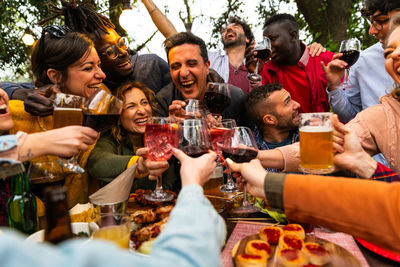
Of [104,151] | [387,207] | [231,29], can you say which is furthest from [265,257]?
[231,29]

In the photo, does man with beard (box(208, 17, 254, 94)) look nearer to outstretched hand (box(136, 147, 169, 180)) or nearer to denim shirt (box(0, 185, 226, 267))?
outstretched hand (box(136, 147, 169, 180))

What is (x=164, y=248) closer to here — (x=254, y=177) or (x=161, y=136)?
(x=254, y=177)

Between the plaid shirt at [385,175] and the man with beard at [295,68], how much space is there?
87.0 inches

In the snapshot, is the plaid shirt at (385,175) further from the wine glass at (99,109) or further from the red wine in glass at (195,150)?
the wine glass at (99,109)

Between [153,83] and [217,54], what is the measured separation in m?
1.84

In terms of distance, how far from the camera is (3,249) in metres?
0.46

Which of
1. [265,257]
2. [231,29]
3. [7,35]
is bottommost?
[265,257]

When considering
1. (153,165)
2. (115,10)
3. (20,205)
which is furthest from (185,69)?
(115,10)

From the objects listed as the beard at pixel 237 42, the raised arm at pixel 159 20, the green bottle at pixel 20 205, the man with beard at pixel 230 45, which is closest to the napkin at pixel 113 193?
the green bottle at pixel 20 205

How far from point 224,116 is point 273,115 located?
54 centimetres

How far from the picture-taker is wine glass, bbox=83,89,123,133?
1.51 meters

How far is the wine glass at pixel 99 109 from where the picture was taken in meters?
1.51

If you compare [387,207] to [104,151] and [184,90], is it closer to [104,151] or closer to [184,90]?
[104,151]

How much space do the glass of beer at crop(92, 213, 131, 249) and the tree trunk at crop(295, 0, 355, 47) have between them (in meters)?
6.94
